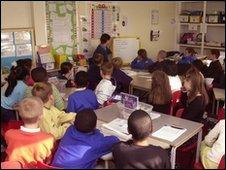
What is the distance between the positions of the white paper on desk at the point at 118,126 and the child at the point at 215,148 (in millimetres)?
474

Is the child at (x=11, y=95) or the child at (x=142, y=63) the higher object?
the child at (x=142, y=63)

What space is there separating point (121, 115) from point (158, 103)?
1.31ft

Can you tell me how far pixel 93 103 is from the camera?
2.36m

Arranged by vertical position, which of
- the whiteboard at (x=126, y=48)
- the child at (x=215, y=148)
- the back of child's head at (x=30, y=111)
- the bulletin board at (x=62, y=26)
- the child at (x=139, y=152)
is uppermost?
the bulletin board at (x=62, y=26)

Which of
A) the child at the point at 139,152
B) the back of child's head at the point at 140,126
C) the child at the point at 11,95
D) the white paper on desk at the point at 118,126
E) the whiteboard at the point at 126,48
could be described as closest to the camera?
the child at the point at 139,152

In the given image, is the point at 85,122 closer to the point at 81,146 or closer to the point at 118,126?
the point at 81,146

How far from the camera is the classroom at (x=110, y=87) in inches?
59.6

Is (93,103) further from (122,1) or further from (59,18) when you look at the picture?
(122,1)

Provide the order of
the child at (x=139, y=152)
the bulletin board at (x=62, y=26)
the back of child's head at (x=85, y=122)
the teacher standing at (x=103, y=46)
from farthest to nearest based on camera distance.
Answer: the teacher standing at (x=103, y=46) < the bulletin board at (x=62, y=26) < the back of child's head at (x=85, y=122) < the child at (x=139, y=152)

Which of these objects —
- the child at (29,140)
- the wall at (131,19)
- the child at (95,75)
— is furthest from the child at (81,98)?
the wall at (131,19)

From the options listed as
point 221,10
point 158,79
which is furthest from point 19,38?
point 221,10

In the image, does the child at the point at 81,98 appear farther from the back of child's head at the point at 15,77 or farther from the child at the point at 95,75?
the child at the point at 95,75

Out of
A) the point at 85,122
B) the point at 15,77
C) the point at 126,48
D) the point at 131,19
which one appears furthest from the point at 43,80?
the point at 131,19

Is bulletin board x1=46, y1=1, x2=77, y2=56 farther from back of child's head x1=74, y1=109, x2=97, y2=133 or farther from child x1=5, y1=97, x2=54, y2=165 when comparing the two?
back of child's head x1=74, y1=109, x2=97, y2=133
